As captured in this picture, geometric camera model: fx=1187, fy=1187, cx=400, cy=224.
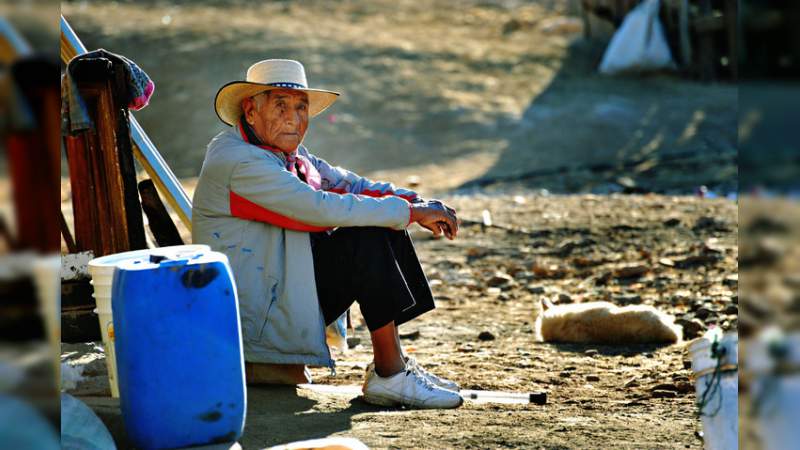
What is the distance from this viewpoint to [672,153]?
46.3 ft

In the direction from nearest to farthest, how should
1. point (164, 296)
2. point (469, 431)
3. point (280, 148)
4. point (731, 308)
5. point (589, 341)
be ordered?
1. point (164, 296)
2. point (469, 431)
3. point (280, 148)
4. point (589, 341)
5. point (731, 308)

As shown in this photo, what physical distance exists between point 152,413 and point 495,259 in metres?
5.34

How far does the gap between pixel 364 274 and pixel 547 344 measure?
1905 millimetres

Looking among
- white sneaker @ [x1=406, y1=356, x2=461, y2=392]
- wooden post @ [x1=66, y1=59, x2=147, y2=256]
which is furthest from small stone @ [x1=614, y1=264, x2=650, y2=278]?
wooden post @ [x1=66, y1=59, x2=147, y2=256]

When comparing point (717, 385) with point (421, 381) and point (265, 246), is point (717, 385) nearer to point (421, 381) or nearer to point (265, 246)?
point (421, 381)

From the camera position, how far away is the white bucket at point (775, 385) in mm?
1524

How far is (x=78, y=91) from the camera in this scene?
13.9ft

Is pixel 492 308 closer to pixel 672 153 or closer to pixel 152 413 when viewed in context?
pixel 152 413

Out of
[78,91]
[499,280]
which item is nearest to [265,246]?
[78,91]

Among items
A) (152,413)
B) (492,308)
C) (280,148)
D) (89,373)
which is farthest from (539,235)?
(152,413)

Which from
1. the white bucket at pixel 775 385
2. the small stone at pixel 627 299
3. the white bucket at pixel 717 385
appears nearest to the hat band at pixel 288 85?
the white bucket at pixel 717 385

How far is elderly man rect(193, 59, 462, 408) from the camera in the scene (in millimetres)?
4227

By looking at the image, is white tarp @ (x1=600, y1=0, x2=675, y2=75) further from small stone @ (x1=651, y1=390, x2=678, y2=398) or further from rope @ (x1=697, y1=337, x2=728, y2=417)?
rope @ (x1=697, y1=337, x2=728, y2=417)

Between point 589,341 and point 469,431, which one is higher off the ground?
point 469,431
